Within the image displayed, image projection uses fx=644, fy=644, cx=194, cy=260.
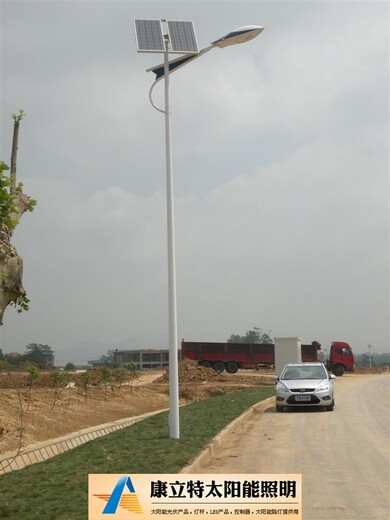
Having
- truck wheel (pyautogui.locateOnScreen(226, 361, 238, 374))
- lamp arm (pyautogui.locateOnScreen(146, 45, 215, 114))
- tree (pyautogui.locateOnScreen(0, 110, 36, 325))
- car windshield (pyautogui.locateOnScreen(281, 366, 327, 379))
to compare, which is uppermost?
lamp arm (pyautogui.locateOnScreen(146, 45, 215, 114))

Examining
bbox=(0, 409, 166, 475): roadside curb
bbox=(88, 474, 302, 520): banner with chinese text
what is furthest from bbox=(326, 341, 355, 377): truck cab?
bbox=(88, 474, 302, 520): banner with chinese text

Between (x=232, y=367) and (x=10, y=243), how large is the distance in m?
42.1

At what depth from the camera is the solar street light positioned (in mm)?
12094

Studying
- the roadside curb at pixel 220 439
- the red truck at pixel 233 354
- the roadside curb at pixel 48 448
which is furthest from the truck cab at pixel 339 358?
the roadside curb at pixel 48 448

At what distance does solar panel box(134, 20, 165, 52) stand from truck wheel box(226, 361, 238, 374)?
36.5 meters

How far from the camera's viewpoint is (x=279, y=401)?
19.9 metres

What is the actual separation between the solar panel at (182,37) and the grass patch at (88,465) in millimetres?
7632

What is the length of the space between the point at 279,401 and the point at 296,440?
20.0 ft

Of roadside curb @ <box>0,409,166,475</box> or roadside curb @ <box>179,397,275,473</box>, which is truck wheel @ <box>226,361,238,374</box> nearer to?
roadside curb @ <box>179,397,275,473</box>

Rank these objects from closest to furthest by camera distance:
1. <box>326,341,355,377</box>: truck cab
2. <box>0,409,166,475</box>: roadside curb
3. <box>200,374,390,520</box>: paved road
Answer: <box>200,374,390,520</box>: paved road < <box>0,409,166,475</box>: roadside curb < <box>326,341,355,377</box>: truck cab

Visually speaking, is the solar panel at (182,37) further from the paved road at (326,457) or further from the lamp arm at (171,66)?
the paved road at (326,457)

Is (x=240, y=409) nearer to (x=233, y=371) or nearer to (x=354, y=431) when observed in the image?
(x=354, y=431)

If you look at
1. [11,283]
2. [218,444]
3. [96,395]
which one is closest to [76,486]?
[11,283]

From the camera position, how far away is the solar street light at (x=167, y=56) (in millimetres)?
12094
